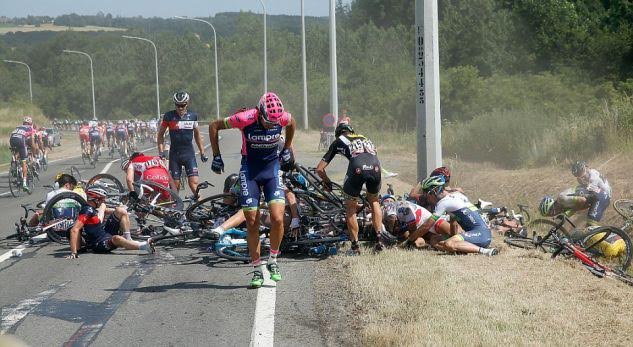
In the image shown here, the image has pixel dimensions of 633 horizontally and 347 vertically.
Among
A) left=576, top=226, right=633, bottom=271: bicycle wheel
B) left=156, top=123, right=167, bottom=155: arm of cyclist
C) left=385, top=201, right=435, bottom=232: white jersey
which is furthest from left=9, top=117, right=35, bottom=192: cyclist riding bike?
left=576, top=226, right=633, bottom=271: bicycle wheel

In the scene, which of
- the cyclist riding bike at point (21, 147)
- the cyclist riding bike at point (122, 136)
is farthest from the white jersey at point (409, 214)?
the cyclist riding bike at point (122, 136)

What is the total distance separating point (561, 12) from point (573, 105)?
38.0 ft

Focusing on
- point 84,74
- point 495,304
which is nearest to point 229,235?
point 495,304

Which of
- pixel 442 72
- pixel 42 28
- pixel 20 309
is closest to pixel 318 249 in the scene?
pixel 20 309

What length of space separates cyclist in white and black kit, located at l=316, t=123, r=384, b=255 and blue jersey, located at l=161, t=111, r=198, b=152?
4091mm

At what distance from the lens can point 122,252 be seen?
1171cm

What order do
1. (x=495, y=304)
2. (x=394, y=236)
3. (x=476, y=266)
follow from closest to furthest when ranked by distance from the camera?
(x=495, y=304) → (x=476, y=266) → (x=394, y=236)

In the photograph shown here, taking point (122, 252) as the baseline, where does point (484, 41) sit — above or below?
above

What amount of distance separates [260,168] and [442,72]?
4888 cm

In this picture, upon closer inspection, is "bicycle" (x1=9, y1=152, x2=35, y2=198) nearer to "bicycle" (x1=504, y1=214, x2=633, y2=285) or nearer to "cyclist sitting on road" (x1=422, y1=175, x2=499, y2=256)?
"cyclist sitting on road" (x1=422, y1=175, x2=499, y2=256)

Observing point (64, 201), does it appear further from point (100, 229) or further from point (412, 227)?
point (412, 227)

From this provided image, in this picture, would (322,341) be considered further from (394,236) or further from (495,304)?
(394,236)

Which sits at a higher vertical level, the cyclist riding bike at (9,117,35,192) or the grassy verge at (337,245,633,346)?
the cyclist riding bike at (9,117,35,192)

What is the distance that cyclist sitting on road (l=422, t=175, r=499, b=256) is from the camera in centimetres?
1104
